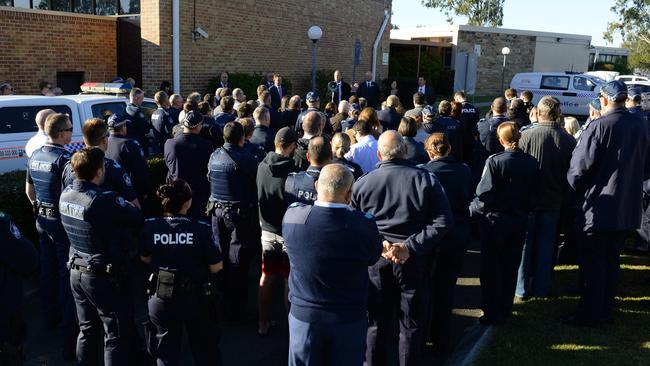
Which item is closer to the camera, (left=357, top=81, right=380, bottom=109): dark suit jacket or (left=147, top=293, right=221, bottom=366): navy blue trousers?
(left=147, top=293, right=221, bottom=366): navy blue trousers

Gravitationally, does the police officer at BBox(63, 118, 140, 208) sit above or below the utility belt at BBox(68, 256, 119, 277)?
above

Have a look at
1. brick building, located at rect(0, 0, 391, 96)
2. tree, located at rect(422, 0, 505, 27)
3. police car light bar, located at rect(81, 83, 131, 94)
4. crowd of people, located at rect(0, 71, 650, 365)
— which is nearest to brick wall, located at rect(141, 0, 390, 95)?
brick building, located at rect(0, 0, 391, 96)

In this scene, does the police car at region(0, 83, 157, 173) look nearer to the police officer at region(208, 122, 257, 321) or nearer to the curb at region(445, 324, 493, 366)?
the police officer at region(208, 122, 257, 321)

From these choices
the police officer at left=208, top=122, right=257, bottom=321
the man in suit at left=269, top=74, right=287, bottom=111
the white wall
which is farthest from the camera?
the white wall

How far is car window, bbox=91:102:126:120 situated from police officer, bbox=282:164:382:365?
21.8 feet

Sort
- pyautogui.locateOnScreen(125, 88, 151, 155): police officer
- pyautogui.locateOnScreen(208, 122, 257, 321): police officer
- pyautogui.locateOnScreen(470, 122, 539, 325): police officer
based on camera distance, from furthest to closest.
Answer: pyautogui.locateOnScreen(125, 88, 151, 155): police officer < pyautogui.locateOnScreen(208, 122, 257, 321): police officer < pyautogui.locateOnScreen(470, 122, 539, 325): police officer

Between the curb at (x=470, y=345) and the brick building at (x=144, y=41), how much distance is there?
1153 cm

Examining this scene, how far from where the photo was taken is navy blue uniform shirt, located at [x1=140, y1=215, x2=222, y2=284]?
3.88 m

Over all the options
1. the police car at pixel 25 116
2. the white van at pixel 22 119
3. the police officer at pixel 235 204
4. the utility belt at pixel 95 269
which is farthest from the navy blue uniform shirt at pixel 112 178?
the white van at pixel 22 119

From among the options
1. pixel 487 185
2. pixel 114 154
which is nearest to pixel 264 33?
pixel 114 154

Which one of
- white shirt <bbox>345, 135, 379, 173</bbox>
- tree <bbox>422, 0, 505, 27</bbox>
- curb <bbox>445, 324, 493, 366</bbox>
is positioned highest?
tree <bbox>422, 0, 505, 27</bbox>

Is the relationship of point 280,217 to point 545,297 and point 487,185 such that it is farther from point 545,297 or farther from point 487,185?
point 545,297

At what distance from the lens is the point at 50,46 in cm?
1382

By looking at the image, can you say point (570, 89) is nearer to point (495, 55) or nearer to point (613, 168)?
point (495, 55)
